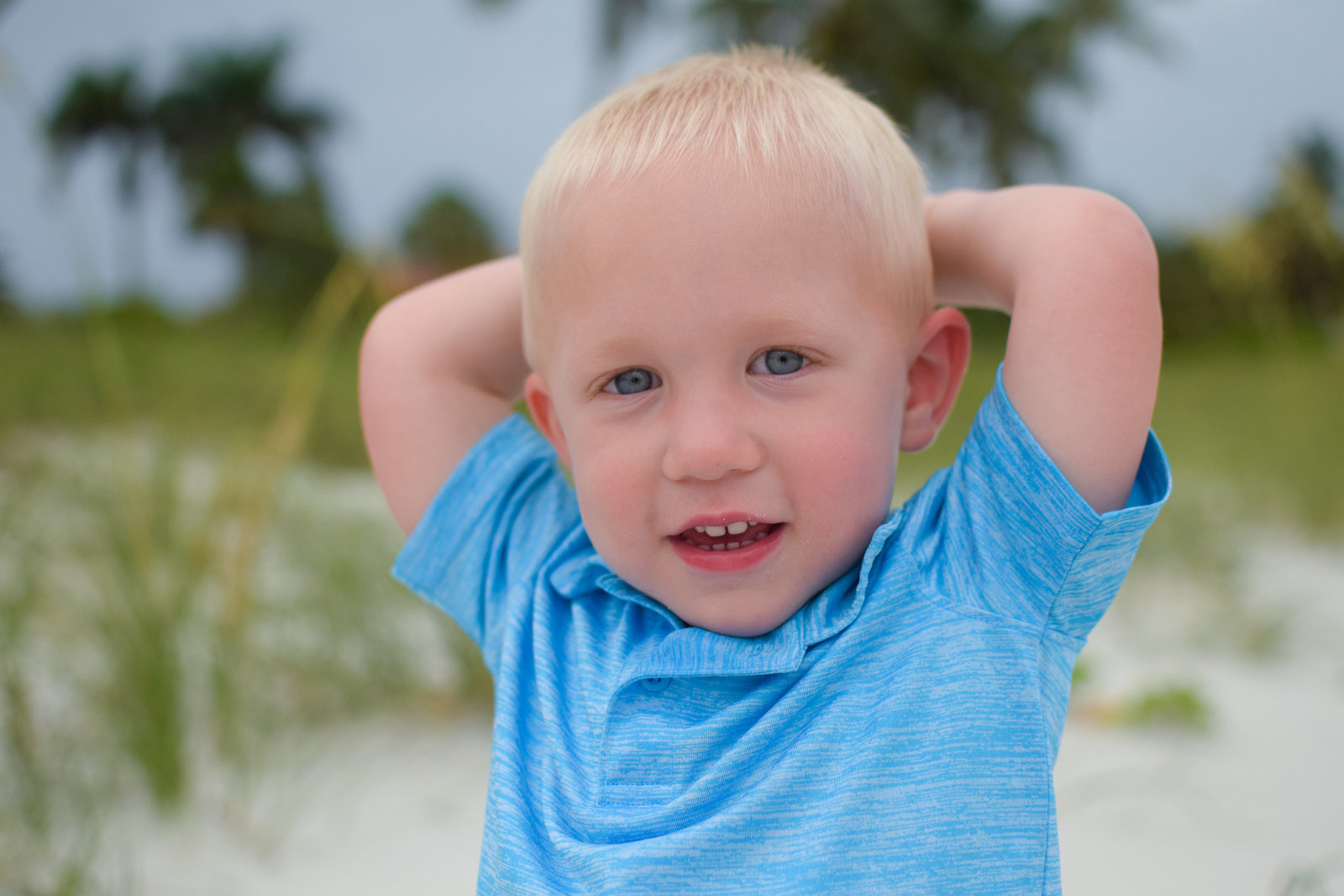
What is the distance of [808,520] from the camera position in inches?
27.9

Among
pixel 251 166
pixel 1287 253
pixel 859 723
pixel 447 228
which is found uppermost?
pixel 251 166

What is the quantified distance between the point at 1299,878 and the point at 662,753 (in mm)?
864

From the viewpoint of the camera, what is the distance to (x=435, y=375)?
0.97 m

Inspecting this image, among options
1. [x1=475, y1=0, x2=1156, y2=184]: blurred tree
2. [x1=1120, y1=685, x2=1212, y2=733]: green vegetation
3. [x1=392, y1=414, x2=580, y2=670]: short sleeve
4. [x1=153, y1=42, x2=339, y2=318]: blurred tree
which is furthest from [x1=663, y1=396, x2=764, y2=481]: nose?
[x1=475, y1=0, x2=1156, y2=184]: blurred tree

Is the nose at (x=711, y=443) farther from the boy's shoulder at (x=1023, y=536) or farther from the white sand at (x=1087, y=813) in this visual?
the white sand at (x=1087, y=813)

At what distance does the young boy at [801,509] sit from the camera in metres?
0.67

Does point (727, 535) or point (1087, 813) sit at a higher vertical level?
point (727, 535)

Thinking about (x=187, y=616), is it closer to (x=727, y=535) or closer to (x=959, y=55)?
(x=727, y=535)

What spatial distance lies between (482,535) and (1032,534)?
0.49 m

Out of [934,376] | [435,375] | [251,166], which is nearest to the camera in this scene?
[934,376]

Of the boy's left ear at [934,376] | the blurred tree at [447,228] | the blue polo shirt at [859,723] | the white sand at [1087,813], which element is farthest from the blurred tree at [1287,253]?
the blurred tree at [447,228]

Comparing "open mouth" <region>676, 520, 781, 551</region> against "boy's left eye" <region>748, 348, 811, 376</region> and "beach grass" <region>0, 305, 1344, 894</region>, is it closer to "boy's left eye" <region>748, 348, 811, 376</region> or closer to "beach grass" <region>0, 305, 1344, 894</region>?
"boy's left eye" <region>748, 348, 811, 376</region>

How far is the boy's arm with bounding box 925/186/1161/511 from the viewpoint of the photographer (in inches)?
26.8

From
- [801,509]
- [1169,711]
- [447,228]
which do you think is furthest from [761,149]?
[447,228]
